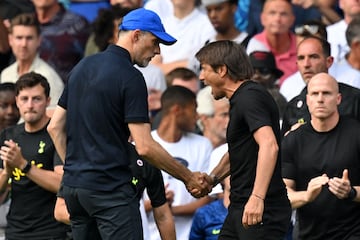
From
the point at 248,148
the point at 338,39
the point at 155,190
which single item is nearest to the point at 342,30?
the point at 338,39

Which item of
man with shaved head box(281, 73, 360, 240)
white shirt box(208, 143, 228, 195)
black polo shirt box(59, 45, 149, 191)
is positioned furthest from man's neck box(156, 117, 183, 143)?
black polo shirt box(59, 45, 149, 191)

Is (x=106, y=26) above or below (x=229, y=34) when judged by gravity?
above

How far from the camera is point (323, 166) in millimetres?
10195

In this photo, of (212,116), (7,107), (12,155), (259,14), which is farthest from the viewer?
(259,14)

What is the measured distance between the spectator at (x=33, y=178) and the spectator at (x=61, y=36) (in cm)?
302

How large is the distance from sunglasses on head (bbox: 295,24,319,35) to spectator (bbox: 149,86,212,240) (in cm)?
143

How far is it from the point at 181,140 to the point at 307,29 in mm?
1811

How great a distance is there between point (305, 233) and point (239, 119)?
1.83m

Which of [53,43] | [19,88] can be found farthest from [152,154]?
[53,43]

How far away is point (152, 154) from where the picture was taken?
884 centimetres

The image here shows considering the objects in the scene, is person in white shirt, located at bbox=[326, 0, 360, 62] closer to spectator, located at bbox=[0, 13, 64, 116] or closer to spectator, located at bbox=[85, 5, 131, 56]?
spectator, located at bbox=[85, 5, 131, 56]

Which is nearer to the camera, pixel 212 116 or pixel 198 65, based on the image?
pixel 212 116

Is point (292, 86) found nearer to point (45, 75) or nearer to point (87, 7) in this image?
point (45, 75)

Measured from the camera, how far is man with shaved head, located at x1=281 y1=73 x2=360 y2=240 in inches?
399
